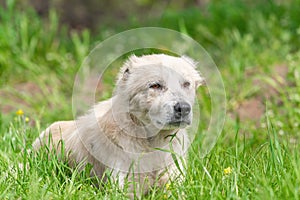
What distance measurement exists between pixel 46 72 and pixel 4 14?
3.03 ft

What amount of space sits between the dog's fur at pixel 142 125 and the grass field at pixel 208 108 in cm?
14

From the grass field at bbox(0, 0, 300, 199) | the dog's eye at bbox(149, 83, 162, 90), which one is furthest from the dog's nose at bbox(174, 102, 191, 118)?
the grass field at bbox(0, 0, 300, 199)

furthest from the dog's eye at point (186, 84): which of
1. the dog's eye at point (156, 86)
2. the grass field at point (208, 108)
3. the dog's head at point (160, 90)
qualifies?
the grass field at point (208, 108)

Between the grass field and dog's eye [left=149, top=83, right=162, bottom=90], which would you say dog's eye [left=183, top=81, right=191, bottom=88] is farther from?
the grass field

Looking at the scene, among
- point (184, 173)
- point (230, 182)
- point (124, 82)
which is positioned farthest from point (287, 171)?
point (124, 82)

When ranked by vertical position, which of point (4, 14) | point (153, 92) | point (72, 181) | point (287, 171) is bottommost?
point (72, 181)

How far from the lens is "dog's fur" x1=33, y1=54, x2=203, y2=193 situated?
3328mm

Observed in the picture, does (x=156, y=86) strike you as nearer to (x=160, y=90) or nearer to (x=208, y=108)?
(x=160, y=90)

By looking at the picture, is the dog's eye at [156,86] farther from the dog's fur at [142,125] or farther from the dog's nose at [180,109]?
the dog's nose at [180,109]

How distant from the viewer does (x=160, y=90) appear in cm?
334

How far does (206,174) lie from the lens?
3.20 m

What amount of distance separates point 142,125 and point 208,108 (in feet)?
7.47

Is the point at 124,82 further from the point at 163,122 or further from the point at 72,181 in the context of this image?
the point at 72,181

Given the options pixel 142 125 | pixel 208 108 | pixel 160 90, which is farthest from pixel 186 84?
pixel 208 108
